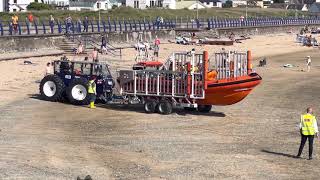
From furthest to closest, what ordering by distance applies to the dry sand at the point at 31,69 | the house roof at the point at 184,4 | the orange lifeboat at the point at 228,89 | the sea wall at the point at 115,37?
the house roof at the point at 184,4 → the sea wall at the point at 115,37 → the dry sand at the point at 31,69 → the orange lifeboat at the point at 228,89

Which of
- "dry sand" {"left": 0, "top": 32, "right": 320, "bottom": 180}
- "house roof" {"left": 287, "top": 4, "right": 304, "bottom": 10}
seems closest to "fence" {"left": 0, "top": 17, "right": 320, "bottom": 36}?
"dry sand" {"left": 0, "top": 32, "right": 320, "bottom": 180}

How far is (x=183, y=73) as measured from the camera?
77.5 ft

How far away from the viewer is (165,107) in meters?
24.2

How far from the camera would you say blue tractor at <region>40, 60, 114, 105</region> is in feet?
85.0

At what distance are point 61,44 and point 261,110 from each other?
27287 millimetres

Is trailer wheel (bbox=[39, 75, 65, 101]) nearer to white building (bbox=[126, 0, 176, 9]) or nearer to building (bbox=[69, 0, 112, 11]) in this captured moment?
building (bbox=[69, 0, 112, 11])

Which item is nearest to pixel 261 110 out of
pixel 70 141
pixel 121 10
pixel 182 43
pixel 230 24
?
pixel 70 141

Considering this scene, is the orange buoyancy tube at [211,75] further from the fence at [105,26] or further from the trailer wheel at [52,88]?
the fence at [105,26]

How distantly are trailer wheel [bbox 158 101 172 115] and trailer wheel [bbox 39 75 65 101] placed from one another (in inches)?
175

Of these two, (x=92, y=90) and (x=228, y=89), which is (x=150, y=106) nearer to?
(x=92, y=90)

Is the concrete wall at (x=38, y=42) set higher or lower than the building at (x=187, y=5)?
lower

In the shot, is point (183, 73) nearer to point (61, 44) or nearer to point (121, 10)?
point (61, 44)

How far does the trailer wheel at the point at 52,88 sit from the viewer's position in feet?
86.8

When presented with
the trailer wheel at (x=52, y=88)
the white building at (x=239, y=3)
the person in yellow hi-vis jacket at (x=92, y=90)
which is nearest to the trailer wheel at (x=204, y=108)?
the person in yellow hi-vis jacket at (x=92, y=90)
